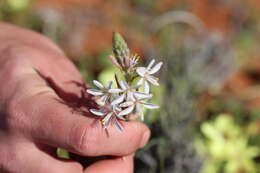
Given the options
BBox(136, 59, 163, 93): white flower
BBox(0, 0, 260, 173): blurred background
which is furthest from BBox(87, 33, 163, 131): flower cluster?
BBox(0, 0, 260, 173): blurred background

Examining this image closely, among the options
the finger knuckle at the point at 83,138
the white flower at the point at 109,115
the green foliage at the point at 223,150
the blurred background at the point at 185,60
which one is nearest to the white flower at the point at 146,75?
the white flower at the point at 109,115

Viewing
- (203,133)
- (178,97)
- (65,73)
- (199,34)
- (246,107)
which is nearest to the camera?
(65,73)

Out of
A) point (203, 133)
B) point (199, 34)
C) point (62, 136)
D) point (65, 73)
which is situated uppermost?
point (199, 34)

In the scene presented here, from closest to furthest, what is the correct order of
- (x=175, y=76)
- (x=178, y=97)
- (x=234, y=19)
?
(x=178, y=97)
(x=175, y=76)
(x=234, y=19)

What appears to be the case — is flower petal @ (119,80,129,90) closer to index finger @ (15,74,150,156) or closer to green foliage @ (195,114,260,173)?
index finger @ (15,74,150,156)

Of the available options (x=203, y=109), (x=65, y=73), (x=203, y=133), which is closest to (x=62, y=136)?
(x=65, y=73)

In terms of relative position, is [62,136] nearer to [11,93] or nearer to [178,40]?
[11,93]
